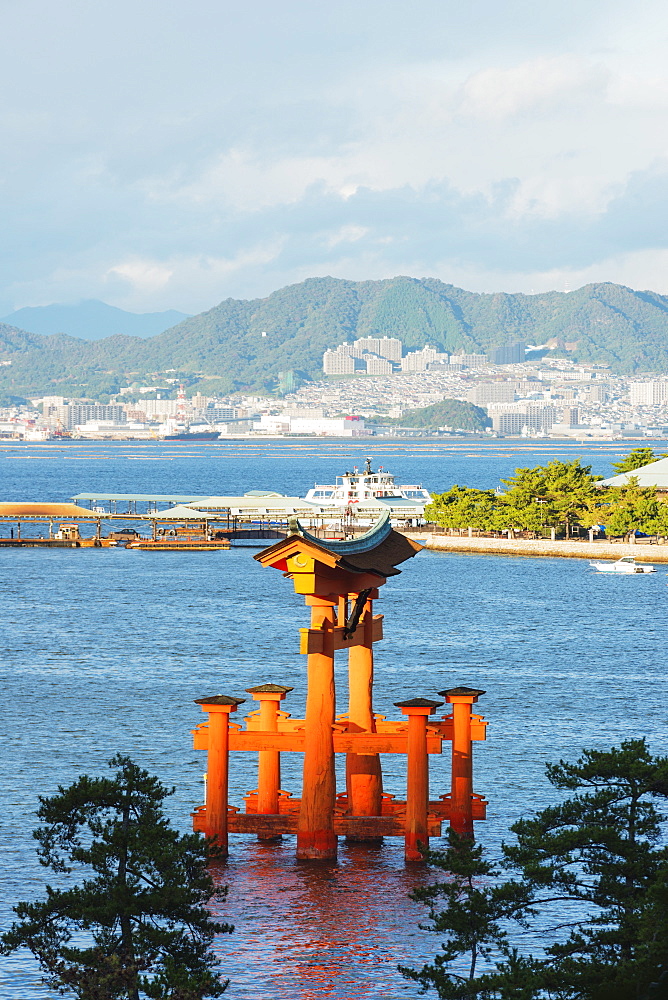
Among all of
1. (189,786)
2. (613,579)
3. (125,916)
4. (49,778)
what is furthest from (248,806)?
(613,579)

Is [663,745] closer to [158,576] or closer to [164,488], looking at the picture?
[158,576]

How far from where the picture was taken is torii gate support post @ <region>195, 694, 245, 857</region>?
22641 mm

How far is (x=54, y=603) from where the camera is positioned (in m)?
69.2

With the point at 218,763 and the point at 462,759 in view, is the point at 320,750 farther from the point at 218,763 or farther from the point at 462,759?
the point at 462,759

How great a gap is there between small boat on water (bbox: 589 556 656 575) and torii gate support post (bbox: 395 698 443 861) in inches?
2413

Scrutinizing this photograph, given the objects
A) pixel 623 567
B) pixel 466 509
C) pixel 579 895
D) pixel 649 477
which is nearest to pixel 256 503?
pixel 466 509

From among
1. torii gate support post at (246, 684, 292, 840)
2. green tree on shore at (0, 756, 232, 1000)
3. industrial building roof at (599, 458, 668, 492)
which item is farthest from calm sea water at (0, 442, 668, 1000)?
industrial building roof at (599, 458, 668, 492)

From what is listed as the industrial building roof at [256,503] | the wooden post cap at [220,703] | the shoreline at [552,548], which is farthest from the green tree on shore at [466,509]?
the wooden post cap at [220,703]

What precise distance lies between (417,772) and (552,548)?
72.2 meters

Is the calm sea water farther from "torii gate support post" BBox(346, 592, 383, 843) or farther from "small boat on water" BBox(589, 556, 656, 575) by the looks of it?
"small boat on water" BBox(589, 556, 656, 575)

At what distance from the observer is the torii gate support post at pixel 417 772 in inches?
887

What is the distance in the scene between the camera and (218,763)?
22656 mm

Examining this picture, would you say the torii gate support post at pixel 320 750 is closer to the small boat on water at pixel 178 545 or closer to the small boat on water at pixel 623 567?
the small boat on water at pixel 623 567

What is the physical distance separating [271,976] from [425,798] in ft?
15.5
